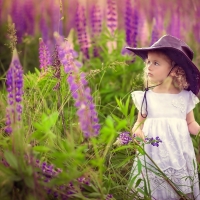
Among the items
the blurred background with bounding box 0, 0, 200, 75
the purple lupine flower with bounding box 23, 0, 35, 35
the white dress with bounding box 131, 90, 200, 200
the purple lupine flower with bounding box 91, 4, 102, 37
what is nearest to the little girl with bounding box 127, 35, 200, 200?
the white dress with bounding box 131, 90, 200, 200

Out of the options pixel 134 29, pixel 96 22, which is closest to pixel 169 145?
pixel 134 29

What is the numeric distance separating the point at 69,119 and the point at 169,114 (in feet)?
2.06

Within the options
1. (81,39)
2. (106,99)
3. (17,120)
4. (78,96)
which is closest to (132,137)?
(78,96)

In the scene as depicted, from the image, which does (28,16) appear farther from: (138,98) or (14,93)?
(14,93)

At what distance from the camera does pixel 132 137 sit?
80.0 inches

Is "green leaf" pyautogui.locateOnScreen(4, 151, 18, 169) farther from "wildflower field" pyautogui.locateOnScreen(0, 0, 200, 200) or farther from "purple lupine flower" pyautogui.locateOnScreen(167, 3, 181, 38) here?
"purple lupine flower" pyautogui.locateOnScreen(167, 3, 181, 38)

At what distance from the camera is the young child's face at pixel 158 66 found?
2371 mm

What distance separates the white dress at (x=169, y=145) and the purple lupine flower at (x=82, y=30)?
1760mm

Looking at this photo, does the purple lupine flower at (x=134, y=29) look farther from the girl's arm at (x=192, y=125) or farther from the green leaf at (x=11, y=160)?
the green leaf at (x=11, y=160)

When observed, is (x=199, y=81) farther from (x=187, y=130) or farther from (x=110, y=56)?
(x=110, y=56)

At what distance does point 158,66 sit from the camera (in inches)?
93.4

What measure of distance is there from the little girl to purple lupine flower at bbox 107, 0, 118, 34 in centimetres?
183

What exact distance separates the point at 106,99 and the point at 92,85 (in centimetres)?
18

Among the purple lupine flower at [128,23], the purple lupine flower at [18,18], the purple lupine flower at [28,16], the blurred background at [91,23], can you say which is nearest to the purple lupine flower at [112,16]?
the blurred background at [91,23]
